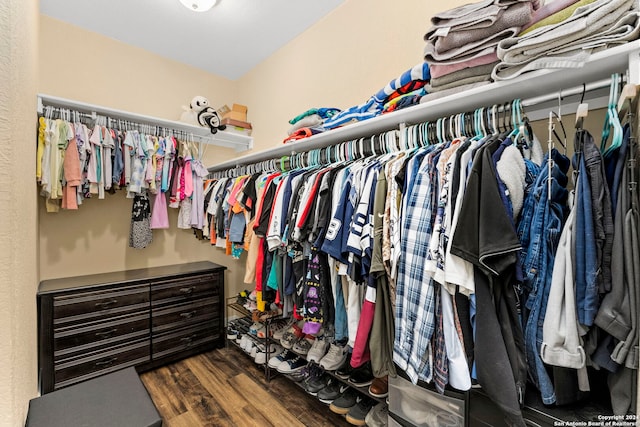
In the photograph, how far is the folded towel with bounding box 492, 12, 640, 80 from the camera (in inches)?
30.8

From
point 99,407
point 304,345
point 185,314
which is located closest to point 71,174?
point 185,314

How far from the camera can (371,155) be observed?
149 cm

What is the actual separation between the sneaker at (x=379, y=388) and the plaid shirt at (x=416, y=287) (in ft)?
1.89

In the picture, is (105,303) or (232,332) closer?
(105,303)

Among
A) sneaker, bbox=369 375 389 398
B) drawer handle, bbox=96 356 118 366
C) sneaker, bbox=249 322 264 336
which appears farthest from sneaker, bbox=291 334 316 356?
drawer handle, bbox=96 356 118 366

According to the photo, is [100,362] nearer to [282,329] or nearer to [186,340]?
[186,340]

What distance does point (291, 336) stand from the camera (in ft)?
7.12

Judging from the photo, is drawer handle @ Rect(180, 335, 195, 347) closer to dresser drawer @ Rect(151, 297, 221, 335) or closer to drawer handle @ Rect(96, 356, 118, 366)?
dresser drawer @ Rect(151, 297, 221, 335)

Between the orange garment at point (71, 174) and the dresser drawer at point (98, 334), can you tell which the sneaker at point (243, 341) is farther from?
the orange garment at point (71, 174)

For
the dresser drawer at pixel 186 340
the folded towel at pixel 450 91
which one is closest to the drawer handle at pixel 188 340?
the dresser drawer at pixel 186 340

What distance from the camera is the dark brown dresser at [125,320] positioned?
189 cm

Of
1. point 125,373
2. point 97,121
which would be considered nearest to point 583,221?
point 125,373

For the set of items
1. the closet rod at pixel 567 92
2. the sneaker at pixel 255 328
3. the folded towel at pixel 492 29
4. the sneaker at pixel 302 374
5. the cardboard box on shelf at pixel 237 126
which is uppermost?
the cardboard box on shelf at pixel 237 126

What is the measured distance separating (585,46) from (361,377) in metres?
1.78
